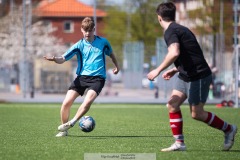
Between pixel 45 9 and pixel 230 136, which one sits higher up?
pixel 45 9

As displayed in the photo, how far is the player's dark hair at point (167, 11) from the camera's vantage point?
11.4 metres

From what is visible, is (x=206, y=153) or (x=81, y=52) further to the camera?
(x=81, y=52)

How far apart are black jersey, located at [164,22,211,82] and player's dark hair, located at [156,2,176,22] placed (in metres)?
0.11

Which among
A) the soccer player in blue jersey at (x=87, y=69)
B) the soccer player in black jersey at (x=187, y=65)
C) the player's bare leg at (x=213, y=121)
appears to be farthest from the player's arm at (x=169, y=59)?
the soccer player in blue jersey at (x=87, y=69)

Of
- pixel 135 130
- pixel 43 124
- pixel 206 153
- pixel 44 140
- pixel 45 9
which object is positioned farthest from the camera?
pixel 45 9

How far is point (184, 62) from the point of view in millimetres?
11461

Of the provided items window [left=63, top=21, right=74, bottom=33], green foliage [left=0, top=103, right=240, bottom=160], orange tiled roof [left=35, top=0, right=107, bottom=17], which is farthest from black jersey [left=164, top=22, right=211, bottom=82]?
window [left=63, top=21, right=74, bottom=33]

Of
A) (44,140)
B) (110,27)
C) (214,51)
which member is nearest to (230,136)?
(44,140)

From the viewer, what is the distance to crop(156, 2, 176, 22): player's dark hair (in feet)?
37.5

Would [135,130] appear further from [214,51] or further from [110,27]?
[110,27]

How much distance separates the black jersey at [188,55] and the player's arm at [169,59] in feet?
0.68

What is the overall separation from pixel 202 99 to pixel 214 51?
30400 mm

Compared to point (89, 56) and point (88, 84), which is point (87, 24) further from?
point (88, 84)

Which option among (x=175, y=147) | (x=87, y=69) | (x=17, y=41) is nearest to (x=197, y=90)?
(x=175, y=147)
